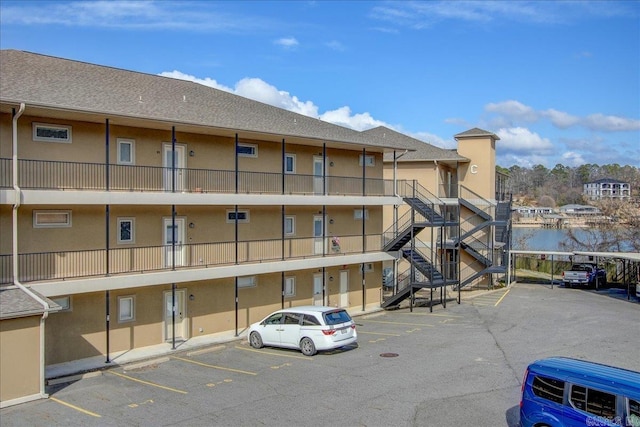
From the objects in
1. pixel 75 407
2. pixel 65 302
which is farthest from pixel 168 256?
pixel 75 407

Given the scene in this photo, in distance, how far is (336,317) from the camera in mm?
19422

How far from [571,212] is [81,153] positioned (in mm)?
125069

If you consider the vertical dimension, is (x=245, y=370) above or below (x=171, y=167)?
below

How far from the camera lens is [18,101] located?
15867 millimetres

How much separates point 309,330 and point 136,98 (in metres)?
9.89

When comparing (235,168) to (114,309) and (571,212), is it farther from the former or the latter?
(571,212)

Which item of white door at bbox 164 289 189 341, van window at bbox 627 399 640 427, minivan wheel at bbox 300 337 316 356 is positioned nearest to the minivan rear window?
minivan wheel at bbox 300 337 316 356

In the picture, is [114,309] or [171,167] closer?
[114,309]

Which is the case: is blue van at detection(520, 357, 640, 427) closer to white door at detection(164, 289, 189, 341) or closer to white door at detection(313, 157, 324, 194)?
white door at detection(164, 289, 189, 341)

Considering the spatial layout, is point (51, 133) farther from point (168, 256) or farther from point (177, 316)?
point (177, 316)

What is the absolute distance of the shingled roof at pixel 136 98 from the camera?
17.6 metres

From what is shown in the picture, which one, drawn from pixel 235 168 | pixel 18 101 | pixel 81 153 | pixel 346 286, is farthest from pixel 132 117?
pixel 346 286

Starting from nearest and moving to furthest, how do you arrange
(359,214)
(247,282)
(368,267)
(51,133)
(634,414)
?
(634,414)
(51,133)
(247,282)
(359,214)
(368,267)

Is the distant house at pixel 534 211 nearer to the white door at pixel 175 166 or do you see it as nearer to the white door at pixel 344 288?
the white door at pixel 344 288
